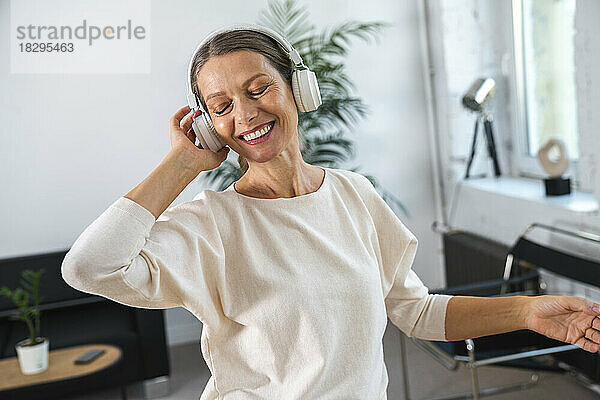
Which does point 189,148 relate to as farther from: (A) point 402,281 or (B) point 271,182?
(A) point 402,281

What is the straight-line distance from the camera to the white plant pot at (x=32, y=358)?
2.74 meters

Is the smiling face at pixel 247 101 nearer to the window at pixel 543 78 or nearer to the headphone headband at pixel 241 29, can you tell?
the headphone headband at pixel 241 29

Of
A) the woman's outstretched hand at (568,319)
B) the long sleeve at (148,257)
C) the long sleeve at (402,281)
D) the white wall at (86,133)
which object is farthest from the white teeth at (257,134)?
the white wall at (86,133)

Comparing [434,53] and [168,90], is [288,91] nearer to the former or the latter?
[168,90]

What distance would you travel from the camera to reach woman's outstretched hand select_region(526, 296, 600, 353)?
101 cm

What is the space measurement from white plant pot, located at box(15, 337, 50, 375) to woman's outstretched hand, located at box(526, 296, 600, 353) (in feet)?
7.33

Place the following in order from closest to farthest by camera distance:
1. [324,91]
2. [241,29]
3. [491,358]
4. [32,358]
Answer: [241,29] < [491,358] < [32,358] < [324,91]

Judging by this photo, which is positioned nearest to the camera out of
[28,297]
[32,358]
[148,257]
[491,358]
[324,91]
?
[148,257]

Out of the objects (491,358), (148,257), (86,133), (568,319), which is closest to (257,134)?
(148,257)

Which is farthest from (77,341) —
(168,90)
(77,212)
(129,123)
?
(168,90)

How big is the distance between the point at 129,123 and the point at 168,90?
9.5 inches

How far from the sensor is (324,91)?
3.33 meters

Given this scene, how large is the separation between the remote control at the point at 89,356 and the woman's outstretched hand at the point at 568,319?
2183 millimetres

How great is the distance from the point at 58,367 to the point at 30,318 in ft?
1.48
